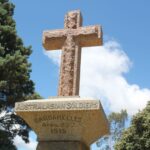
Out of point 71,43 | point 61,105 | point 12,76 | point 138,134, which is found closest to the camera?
point 61,105

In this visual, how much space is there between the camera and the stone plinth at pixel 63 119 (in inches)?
247

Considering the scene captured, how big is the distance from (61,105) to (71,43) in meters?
1.69

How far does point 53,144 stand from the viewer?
641 cm

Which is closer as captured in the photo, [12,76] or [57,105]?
[57,105]

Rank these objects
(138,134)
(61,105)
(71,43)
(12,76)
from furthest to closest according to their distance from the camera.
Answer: (138,134) → (12,76) → (71,43) → (61,105)

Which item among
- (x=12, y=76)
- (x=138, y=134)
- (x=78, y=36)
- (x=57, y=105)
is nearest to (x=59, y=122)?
(x=57, y=105)

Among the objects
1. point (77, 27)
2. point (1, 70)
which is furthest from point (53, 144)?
point (1, 70)

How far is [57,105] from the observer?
20.8ft

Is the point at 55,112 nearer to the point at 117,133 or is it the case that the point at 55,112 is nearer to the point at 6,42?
the point at 6,42

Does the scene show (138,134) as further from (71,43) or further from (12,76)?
(71,43)

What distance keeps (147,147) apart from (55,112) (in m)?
16.9

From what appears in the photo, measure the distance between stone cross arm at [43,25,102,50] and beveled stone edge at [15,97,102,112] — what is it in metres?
1.56

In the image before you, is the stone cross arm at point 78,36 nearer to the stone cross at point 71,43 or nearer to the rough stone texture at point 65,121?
the stone cross at point 71,43

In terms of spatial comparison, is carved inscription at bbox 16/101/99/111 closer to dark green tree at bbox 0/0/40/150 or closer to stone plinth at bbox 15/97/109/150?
stone plinth at bbox 15/97/109/150
